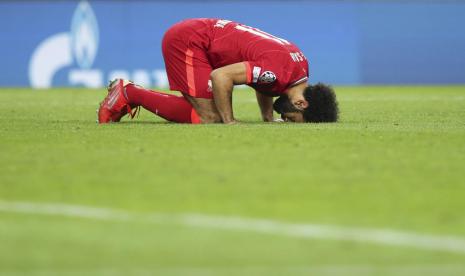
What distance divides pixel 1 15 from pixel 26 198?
14.9 meters

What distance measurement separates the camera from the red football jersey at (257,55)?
930cm

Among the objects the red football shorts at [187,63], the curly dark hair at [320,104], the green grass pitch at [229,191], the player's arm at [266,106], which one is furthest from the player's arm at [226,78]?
the player's arm at [266,106]

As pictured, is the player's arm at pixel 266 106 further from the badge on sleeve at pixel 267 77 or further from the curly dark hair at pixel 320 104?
the badge on sleeve at pixel 267 77

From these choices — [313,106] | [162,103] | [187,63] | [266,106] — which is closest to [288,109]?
[313,106]

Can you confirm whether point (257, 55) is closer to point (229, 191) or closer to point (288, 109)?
point (288, 109)

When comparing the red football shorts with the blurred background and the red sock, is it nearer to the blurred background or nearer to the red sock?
the red sock

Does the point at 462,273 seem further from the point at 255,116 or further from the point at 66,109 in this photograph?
the point at 66,109

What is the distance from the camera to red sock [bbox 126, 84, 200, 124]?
1012cm

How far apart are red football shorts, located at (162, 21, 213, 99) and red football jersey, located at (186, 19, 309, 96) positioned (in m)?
0.09

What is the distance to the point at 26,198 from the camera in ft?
17.5

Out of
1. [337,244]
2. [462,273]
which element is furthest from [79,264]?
[462,273]

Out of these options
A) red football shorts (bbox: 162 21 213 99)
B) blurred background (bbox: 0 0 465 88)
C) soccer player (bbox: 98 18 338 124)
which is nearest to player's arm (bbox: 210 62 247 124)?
soccer player (bbox: 98 18 338 124)

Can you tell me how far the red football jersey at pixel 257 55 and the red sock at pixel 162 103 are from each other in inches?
18.2

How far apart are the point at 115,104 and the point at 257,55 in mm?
1498
